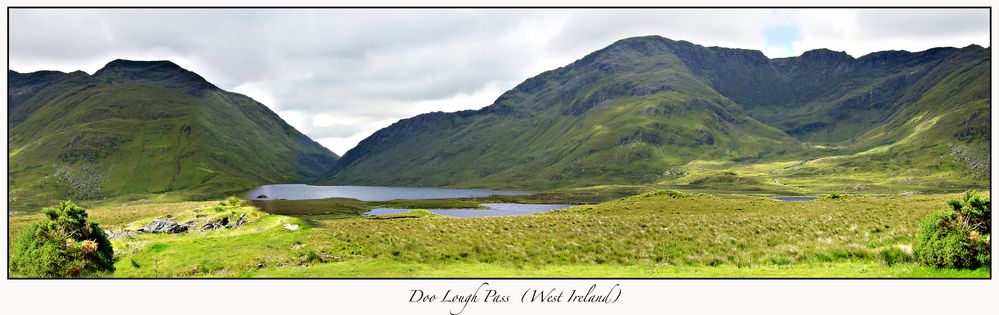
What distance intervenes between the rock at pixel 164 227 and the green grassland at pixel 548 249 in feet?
5.24

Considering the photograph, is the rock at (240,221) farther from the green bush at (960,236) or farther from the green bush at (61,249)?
the green bush at (960,236)

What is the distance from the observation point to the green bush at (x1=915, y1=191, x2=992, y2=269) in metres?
24.3

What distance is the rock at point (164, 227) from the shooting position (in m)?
41.7

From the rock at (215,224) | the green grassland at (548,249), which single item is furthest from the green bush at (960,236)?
the rock at (215,224)

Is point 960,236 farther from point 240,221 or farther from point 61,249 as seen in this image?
point 240,221

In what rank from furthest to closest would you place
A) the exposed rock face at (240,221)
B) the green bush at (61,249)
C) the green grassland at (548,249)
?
1. the exposed rock face at (240,221)
2. the green grassland at (548,249)
3. the green bush at (61,249)

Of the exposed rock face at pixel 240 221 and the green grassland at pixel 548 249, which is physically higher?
the exposed rock face at pixel 240 221

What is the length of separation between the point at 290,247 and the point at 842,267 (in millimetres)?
29360

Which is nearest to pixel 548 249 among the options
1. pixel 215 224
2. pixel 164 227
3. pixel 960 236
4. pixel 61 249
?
pixel 960 236

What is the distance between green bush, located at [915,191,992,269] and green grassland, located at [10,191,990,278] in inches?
21.1

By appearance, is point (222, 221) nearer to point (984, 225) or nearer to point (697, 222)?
point (697, 222)

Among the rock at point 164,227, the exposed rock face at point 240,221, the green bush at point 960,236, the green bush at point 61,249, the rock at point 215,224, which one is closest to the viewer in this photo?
the green bush at point 960,236

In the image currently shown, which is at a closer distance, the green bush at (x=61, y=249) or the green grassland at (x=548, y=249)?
the green bush at (x=61, y=249)

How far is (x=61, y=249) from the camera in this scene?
2867 centimetres
